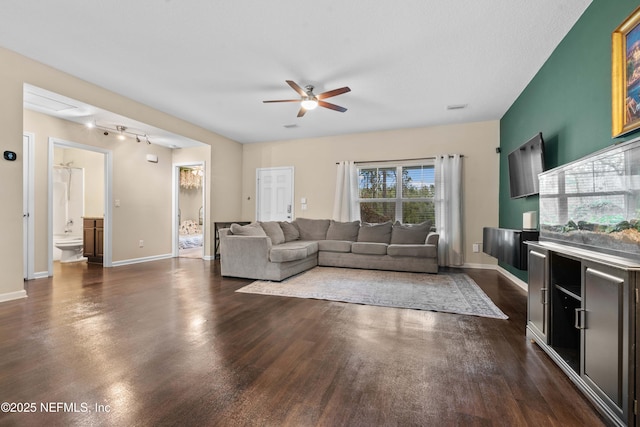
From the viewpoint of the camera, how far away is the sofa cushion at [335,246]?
5207mm

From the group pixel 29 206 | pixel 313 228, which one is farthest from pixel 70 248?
pixel 313 228

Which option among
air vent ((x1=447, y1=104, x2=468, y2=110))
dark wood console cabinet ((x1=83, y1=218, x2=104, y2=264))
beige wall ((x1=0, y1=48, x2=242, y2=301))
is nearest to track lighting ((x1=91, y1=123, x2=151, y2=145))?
beige wall ((x1=0, y1=48, x2=242, y2=301))

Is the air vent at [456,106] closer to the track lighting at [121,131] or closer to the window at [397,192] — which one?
the window at [397,192]

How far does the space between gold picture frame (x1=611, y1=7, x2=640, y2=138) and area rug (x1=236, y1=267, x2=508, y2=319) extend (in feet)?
6.02

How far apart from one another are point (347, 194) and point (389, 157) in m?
1.16

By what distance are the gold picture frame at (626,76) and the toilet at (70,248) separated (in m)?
7.96

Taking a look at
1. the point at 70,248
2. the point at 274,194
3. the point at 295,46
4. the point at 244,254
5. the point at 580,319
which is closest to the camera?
the point at 580,319

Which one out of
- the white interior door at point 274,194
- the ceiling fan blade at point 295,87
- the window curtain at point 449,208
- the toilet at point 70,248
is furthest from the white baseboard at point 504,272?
the toilet at point 70,248

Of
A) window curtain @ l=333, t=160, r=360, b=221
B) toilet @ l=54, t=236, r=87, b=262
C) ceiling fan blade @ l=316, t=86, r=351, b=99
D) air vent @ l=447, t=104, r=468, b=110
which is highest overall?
air vent @ l=447, t=104, r=468, b=110

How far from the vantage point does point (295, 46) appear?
295 centimetres

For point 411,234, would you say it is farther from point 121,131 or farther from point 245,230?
point 121,131

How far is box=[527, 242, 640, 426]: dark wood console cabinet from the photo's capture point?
1.22 metres

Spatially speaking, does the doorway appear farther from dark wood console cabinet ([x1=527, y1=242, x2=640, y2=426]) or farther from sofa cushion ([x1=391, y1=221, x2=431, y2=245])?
dark wood console cabinet ([x1=527, y1=242, x2=640, y2=426])

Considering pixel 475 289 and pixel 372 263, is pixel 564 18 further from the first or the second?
pixel 372 263
